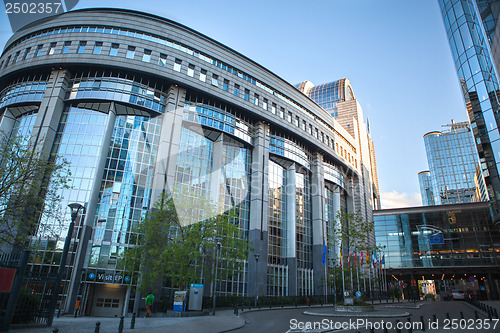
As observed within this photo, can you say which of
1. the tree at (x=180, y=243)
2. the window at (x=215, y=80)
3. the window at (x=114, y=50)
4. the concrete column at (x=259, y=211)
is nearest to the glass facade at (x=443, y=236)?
the concrete column at (x=259, y=211)

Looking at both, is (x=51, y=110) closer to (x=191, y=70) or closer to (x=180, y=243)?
(x=191, y=70)

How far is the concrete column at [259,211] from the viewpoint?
43094 mm

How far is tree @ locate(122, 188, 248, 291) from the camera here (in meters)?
28.3

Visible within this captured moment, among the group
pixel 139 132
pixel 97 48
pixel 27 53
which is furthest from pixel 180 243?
pixel 27 53

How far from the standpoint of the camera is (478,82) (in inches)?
1639

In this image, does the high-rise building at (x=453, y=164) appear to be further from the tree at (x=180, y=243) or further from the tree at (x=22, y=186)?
the tree at (x=22, y=186)

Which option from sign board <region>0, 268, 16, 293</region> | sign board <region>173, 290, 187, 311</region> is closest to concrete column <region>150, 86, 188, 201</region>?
sign board <region>173, 290, 187, 311</region>

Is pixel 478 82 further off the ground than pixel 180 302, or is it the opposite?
pixel 478 82

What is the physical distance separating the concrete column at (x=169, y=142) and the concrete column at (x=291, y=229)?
22.4m

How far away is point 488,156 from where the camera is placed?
134 feet

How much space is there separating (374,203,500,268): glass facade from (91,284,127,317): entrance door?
64759mm

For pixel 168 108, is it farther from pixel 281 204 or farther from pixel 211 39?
pixel 281 204

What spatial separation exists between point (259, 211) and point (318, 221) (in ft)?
51.8

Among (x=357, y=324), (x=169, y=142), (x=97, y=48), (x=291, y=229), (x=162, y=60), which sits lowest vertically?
(x=357, y=324)
